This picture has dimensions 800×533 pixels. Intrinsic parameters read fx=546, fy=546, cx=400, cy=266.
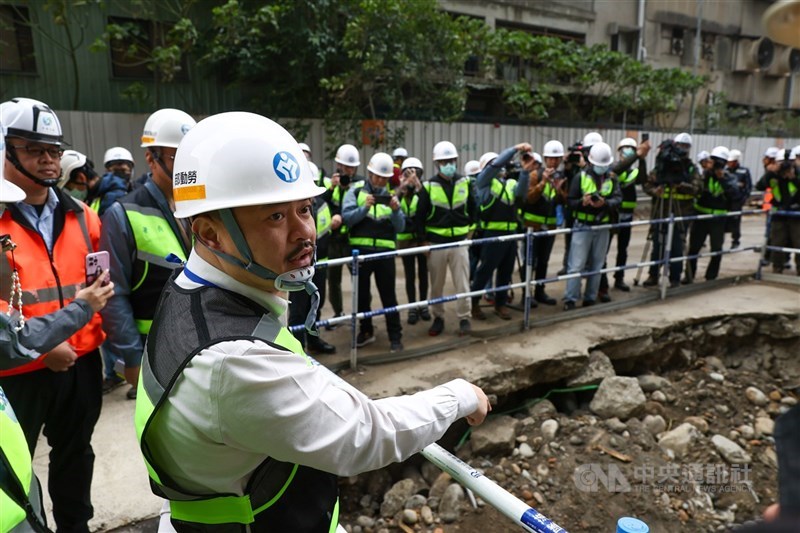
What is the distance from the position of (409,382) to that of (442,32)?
25.0 ft

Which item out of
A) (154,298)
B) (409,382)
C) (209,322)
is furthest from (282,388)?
(409,382)

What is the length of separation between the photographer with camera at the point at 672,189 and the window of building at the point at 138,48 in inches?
341

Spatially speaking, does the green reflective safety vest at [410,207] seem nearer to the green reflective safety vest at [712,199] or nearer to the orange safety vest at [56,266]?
the orange safety vest at [56,266]

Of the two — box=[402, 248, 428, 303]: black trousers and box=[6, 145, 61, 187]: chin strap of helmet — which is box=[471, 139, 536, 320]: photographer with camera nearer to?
box=[402, 248, 428, 303]: black trousers

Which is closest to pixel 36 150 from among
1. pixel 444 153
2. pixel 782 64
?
pixel 444 153

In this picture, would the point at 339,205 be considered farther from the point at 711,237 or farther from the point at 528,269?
the point at 711,237

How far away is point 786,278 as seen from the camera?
8.08 m

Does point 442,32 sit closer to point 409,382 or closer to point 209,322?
point 409,382

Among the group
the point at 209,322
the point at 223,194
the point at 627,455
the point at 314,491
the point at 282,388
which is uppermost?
the point at 223,194

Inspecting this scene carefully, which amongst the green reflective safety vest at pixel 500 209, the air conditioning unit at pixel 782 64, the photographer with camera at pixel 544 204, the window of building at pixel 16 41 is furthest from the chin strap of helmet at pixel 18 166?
the air conditioning unit at pixel 782 64

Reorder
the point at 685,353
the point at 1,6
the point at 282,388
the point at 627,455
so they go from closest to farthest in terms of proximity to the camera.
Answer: the point at 282,388, the point at 627,455, the point at 685,353, the point at 1,6

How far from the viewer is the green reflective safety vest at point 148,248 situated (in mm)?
2719

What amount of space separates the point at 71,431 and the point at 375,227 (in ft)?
11.3

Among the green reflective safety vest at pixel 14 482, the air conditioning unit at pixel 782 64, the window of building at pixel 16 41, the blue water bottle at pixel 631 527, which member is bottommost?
the blue water bottle at pixel 631 527
